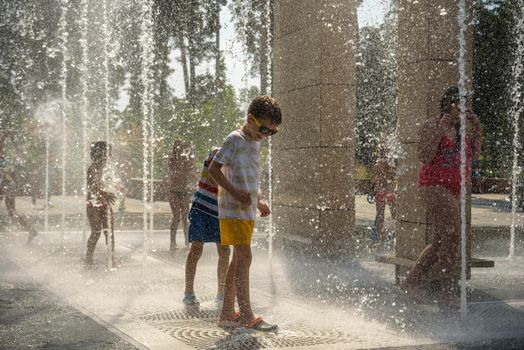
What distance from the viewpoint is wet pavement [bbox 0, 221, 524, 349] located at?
17.7 feet

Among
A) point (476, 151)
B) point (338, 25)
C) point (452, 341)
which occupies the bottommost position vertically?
point (452, 341)

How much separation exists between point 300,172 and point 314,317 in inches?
170

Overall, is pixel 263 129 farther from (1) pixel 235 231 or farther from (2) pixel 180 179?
(2) pixel 180 179

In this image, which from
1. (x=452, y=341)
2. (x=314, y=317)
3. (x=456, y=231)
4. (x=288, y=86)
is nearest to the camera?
(x=452, y=341)

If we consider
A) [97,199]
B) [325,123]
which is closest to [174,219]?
[97,199]

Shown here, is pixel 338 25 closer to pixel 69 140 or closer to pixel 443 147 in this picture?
pixel 443 147

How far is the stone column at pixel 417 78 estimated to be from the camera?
7453 mm

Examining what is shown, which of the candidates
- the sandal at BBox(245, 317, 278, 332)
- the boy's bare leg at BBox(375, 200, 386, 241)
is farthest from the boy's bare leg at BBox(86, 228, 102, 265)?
the boy's bare leg at BBox(375, 200, 386, 241)

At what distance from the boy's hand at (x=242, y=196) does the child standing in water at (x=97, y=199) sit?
3.96 meters

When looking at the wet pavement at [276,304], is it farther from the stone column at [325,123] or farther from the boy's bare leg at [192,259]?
the stone column at [325,123]

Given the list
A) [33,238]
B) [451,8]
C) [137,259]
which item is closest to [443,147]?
[451,8]

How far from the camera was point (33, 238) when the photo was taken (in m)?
12.3

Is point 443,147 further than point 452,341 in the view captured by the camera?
Yes

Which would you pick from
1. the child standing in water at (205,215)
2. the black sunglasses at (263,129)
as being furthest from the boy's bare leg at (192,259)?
the black sunglasses at (263,129)
